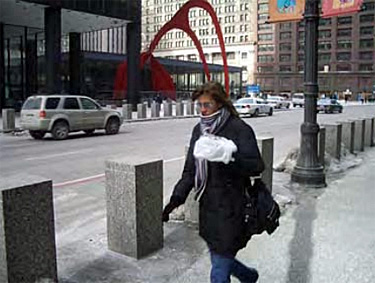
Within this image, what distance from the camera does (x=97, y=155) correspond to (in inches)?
503

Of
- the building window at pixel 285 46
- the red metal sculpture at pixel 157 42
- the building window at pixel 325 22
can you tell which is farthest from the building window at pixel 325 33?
the red metal sculpture at pixel 157 42

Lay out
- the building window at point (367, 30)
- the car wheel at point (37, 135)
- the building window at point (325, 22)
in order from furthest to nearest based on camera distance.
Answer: the building window at point (325, 22) < the building window at point (367, 30) < the car wheel at point (37, 135)

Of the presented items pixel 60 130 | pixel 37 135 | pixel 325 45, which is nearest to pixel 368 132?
pixel 60 130

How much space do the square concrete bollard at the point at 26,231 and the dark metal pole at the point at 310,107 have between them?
526 centimetres

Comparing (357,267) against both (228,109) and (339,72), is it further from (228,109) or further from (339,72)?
(339,72)

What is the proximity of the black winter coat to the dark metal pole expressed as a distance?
5069mm

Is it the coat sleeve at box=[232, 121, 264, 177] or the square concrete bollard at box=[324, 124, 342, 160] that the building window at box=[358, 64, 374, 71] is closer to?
the square concrete bollard at box=[324, 124, 342, 160]

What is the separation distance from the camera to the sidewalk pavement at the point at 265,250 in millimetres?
4352

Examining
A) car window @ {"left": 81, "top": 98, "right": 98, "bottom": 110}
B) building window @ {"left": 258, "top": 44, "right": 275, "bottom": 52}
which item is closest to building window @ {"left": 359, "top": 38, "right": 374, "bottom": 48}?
building window @ {"left": 258, "top": 44, "right": 275, "bottom": 52}

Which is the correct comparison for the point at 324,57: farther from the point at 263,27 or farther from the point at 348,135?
the point at 348,135

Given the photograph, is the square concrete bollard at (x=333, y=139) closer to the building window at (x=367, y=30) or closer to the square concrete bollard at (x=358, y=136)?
the square concrete bollard at (x=358, y=136)

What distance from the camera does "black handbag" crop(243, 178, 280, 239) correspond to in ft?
10.7

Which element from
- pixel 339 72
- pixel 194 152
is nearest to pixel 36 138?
pixel 194 152

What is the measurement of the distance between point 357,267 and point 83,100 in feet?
50.9
